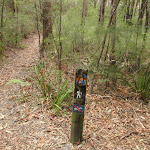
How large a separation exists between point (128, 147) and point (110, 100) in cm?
145

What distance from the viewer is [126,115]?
3047 mm

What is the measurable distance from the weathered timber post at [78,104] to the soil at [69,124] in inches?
7.1

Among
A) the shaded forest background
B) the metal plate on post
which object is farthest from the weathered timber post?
the shaded forest background

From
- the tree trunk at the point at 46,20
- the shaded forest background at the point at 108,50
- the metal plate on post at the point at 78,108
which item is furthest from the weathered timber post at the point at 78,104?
the tree trunk at the point at 46,20

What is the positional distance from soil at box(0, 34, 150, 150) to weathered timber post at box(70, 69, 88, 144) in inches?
7.1

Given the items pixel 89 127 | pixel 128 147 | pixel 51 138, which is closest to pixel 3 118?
pixel 51 138

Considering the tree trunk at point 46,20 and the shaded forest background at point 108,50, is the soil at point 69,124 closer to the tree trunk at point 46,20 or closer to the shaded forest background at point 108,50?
the shaded forest background at point 108,50

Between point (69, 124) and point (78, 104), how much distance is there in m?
0.87

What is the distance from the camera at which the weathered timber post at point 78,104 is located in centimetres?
188

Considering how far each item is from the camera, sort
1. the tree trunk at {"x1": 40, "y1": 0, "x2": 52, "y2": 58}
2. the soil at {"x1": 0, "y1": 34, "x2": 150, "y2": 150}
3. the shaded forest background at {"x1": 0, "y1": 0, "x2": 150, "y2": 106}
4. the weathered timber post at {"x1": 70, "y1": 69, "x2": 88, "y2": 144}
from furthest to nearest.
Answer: the tree trunk at {"x1": 40, "y1": 0, "x2": 52, "y2": 58} < the shaded forest background at {"x1": 0, "y1": 0, "x2": 150, "y2": 106} < the soil at {"x1": 0, "y1": 34, "x2": 150, "y2": 150} < the weathered timber post at {"x1": 70, "y1": 69, "x2": 88, "y2": 144}

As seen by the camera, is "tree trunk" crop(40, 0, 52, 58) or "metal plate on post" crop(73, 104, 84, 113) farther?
"tree trunk" crop(40, 0, 52, 58)

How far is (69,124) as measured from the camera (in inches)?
105

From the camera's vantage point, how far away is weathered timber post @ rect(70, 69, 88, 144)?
1.88 m

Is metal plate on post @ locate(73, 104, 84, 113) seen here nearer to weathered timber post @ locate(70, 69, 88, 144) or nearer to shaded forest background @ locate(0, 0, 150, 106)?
weathered timber post @ locate(70, 69, 88, 144)
